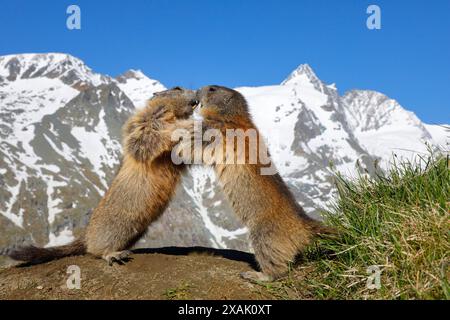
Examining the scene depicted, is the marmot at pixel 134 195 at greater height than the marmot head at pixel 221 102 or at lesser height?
lesser

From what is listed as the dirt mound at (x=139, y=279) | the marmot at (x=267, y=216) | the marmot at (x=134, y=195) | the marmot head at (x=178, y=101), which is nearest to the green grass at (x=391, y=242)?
the marmot at (x=267, y=216)

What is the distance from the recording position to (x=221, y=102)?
13156 millimetres

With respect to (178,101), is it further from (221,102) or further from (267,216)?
(267,216)

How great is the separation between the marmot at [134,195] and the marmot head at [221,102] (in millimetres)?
878

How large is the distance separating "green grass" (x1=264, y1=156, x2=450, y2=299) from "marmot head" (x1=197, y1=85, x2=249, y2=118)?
3.67m

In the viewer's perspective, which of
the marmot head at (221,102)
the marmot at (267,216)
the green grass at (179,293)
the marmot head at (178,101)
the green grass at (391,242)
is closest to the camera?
the green grass at (391,242)

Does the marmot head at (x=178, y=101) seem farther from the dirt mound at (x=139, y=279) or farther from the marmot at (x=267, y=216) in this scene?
the dirt mound at (x=139, y=279)

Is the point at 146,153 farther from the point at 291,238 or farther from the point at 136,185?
the point at 291,238

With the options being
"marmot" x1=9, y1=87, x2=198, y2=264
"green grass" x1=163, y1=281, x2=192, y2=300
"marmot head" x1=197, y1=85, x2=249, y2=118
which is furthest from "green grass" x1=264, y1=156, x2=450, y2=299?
"marmot" x1=9, y1=87, x2=198, y2=264

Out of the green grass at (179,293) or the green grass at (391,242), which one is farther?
the green grass at (179,293)

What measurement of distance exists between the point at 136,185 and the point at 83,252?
229 cm

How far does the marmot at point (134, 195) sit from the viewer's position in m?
11.7

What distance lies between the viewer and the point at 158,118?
42.0ft
